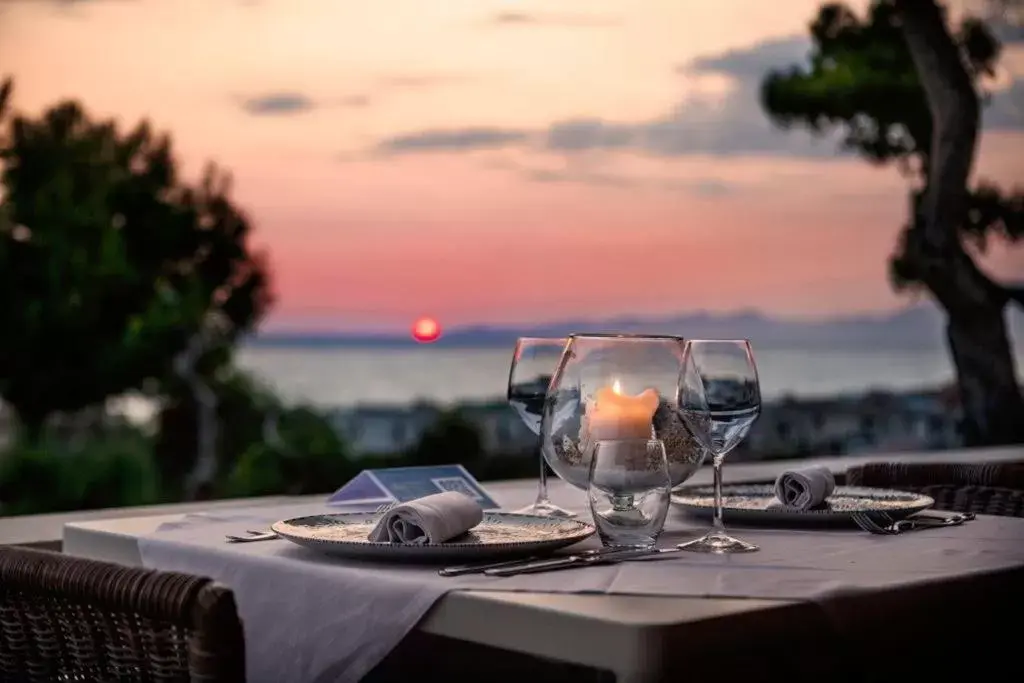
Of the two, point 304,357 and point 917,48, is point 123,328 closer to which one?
point 304,357

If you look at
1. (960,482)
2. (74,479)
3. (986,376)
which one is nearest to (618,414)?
(960,482)

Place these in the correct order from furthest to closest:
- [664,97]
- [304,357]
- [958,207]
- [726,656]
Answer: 1. [304,357]
2. [664,97]
3. [958,207]
4. [726,656]

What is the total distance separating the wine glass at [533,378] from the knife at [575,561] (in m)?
0.34

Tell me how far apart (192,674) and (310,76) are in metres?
8.98

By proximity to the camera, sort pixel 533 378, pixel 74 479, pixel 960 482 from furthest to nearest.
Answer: pixel 74 479 → pixel 960 482 → pixel 533 378

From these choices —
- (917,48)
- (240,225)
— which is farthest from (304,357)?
(917,48)

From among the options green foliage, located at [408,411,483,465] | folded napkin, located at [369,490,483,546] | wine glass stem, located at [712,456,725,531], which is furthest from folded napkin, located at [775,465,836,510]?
green foliage, located at [408,411,483,465]

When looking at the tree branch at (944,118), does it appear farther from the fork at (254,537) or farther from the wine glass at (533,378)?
the fork at (254,537)

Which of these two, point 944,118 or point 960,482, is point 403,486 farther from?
point 944,118

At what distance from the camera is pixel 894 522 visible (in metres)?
1.70

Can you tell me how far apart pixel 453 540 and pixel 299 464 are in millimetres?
7128

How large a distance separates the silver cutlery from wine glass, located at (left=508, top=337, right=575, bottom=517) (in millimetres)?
354

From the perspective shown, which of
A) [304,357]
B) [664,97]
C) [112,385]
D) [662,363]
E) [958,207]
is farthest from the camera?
[112,385]

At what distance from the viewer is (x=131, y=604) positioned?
1.20 metres
